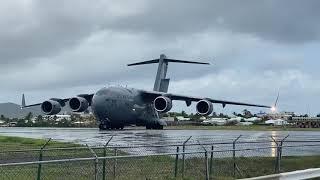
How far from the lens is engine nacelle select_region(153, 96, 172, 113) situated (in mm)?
58784

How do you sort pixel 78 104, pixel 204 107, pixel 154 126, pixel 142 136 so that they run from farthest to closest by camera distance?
1. pixel 154 126
2. pixel 78 104
3. pixel 204 107
4. pixel 142 136

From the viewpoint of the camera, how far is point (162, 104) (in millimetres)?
59469

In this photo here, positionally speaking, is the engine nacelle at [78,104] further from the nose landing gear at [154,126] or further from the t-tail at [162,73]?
the t-tail at [162,73]

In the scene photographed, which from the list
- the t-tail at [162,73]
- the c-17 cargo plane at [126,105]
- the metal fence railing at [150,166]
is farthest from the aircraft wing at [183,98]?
the metal fence railing at [150,166]

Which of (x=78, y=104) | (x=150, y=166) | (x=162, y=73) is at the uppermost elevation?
(x=162, y=73)

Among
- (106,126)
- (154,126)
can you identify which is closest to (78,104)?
(106,126)

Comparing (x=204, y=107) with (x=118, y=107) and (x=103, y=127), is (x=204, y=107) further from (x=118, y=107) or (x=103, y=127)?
(x=103, y=127)

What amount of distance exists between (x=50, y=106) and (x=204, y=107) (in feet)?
56.5

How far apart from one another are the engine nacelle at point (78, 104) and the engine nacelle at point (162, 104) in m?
7.97

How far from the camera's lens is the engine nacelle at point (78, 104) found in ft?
205

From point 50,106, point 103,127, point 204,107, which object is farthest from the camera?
point 50,106

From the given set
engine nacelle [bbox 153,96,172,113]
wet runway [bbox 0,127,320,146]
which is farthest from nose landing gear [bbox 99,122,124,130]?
wet runway [bbox 0,127,320,146]

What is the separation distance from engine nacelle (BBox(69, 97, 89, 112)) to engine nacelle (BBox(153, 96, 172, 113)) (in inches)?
314

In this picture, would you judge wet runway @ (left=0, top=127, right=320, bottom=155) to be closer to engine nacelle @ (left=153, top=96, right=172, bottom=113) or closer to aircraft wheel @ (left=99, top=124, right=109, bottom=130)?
engine nacelle @ (left=153, top=96, right=172, bottom=113)
